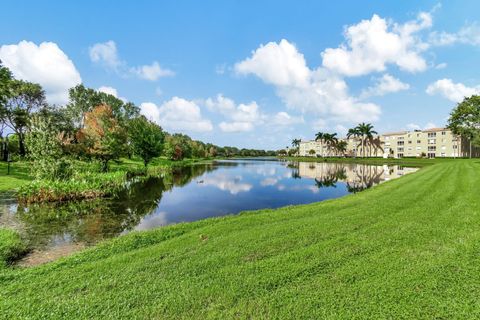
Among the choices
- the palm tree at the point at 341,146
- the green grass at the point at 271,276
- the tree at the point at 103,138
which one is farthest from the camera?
the palm tree at the point at 341,146

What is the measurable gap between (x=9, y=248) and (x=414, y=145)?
107 m

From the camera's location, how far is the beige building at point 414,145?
254 feet

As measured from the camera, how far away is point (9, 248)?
22.6 ft

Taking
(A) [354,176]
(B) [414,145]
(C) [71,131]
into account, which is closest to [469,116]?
(A) [354,176]

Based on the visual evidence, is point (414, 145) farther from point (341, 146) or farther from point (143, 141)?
point (143, 141)

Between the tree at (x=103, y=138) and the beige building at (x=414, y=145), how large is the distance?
9124cm

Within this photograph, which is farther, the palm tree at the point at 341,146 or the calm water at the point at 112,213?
the palm tree at the point at 341,146

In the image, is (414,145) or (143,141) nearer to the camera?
(143,141)

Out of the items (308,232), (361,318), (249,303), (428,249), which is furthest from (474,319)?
(308,232)

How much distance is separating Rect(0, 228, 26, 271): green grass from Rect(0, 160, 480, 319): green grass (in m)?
1.26

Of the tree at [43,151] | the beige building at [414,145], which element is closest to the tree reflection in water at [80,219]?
the tree at [43,151]

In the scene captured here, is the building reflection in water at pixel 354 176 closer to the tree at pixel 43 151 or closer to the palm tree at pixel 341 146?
the tree at pixel 43 151

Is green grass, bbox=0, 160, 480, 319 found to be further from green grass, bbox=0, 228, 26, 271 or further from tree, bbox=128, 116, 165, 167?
tree, bbox=128, 116, 165, 167

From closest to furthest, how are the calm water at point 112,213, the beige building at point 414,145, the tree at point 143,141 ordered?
the calm water at point 112,213 → the tree at point 143,141 → the beige building at point 414,145
